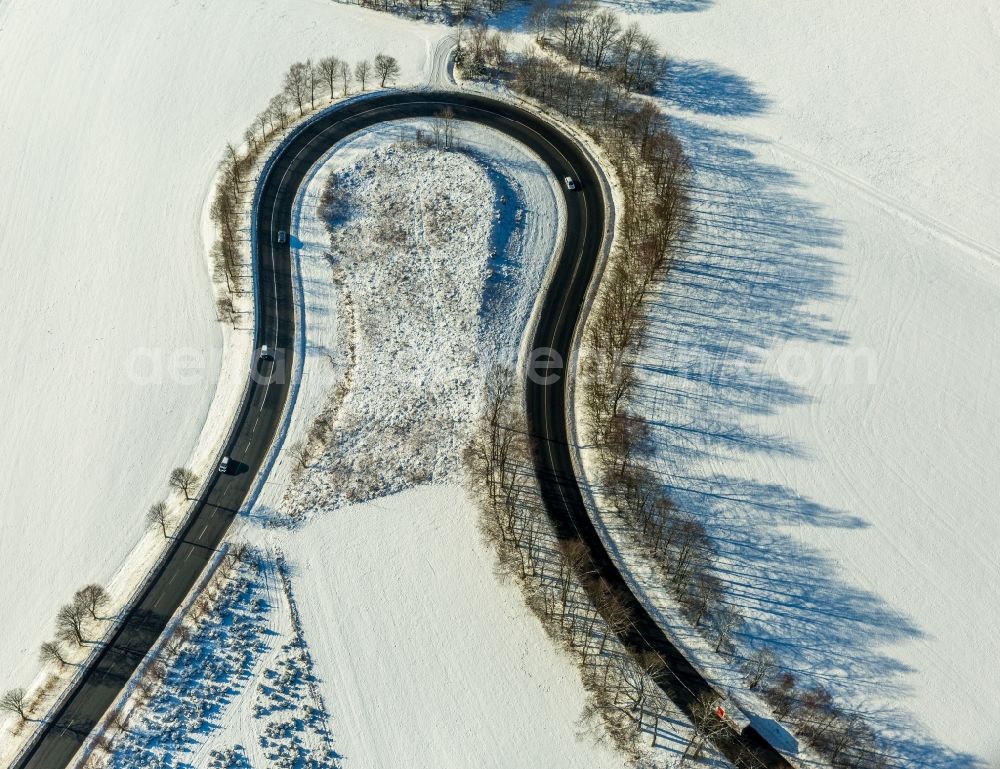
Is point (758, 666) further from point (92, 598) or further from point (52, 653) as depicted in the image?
point (52, 653)

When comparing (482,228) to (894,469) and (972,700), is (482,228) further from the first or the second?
(972,700)

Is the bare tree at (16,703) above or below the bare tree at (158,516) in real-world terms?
below

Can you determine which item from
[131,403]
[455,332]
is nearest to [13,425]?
[131,403]

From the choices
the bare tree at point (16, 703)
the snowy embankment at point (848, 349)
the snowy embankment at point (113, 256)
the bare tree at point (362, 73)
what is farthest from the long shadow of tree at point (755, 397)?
the bare tree at point (16, 703)

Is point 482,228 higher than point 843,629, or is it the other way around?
point 482,228

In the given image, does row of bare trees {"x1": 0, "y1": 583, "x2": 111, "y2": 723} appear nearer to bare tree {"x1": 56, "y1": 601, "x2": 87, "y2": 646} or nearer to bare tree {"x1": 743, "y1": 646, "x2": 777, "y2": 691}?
bare tree {"x1": 56, "y1": 601, "x2": 87, "y2": 646}

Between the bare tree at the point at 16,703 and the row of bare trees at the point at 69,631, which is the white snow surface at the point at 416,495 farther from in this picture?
the bare tree at the point at 16,703

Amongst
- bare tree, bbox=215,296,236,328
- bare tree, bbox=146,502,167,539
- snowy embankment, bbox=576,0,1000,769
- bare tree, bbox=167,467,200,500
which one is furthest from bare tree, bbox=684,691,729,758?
bare tree, bbox=215,296,236,328
